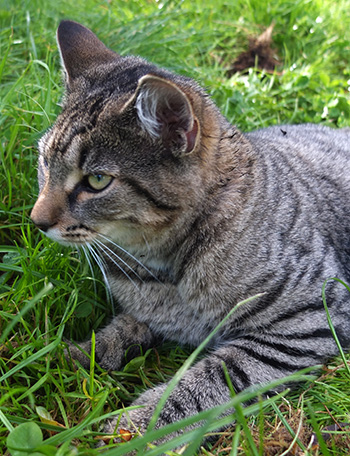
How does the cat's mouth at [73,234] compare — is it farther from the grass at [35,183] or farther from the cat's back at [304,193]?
the cat's back at [304,193]

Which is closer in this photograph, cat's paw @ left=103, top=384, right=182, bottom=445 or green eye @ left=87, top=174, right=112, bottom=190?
cat's paw @ left=103, top=384, right=182, bottom=445

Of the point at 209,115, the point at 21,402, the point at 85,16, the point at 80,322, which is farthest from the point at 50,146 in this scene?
the point at 85,16

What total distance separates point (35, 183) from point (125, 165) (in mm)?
1132

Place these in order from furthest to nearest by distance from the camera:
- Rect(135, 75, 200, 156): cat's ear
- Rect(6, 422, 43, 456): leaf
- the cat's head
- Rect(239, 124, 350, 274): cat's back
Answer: Rect(239, 124, 350, 274): cat's back < the cat's head < Rect(135, 75, 200, 156): cat's ear < Rect(6, 422, 43, 456): leaf

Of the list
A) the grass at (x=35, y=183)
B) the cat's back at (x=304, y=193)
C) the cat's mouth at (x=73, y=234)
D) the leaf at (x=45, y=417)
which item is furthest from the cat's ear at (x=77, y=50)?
the leaf at (x=45, y=417)

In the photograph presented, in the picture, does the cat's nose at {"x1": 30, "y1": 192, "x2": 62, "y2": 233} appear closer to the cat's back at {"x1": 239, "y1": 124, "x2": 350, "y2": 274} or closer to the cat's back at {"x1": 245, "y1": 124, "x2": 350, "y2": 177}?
the cat's back at {"x1": 239, "y1": 124, "x2": 350, "y2": 274}

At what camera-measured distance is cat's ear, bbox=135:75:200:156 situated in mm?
2020

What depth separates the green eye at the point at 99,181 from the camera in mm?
2211

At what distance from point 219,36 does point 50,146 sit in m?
3.38

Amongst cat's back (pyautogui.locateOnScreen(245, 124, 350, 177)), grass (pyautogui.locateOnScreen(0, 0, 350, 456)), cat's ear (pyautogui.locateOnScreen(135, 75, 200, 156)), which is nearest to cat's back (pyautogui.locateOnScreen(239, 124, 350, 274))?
cat's back (pyautogui.locateOnScreen(245, 124, 350, 177))

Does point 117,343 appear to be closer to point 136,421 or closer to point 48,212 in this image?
point 136,421

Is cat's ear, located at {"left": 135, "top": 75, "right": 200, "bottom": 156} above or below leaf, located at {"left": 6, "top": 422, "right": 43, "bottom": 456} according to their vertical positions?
above

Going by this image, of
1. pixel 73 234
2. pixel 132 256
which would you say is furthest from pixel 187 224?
pixel 73 234

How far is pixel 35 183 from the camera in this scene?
313 cm
